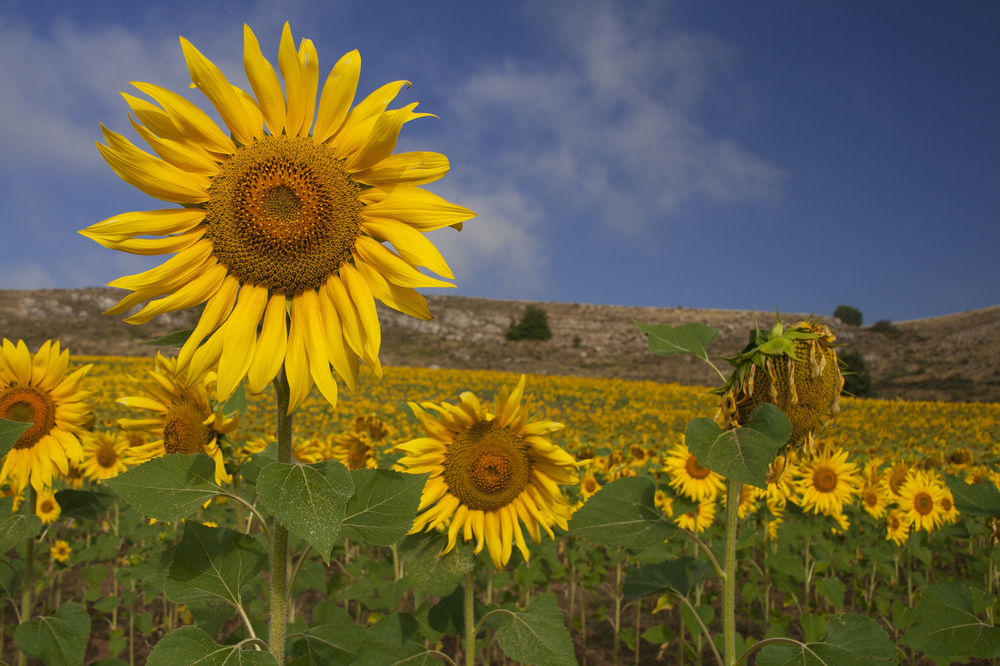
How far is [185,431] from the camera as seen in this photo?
89.4 inches

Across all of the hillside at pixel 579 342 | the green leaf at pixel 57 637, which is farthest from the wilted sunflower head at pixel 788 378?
the hillside at pixel 579 342

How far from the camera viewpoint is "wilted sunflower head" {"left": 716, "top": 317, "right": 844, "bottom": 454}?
5.43 feet

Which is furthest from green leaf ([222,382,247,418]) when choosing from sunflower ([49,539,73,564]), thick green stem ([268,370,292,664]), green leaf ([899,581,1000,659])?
sunflower ([49,539,73,564])

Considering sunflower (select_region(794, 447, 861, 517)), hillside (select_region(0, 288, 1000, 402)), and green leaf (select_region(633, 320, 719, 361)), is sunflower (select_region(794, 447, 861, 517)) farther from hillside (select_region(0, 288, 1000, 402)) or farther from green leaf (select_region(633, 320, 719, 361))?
hillside (select_region(0, 288, 1000, 402))

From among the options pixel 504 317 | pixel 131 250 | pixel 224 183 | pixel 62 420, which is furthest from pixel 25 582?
pixel 504 317

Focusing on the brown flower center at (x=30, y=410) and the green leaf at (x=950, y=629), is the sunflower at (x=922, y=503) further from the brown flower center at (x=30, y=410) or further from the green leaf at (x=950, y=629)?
the brown flower center at (x=30, y=410)

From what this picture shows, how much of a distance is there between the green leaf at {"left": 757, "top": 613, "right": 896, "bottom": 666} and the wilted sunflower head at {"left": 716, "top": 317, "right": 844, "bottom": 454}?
58cm

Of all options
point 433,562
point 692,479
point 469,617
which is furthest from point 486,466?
point 692,479

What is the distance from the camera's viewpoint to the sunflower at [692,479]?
4398 millimetres

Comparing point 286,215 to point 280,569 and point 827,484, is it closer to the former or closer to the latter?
point 280,569

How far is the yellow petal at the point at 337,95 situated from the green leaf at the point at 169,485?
823 mm

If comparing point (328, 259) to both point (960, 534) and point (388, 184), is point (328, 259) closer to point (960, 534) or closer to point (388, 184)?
point (388, 184)

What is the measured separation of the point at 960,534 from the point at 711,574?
366 centimetres

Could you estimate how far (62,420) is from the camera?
2.51 m
